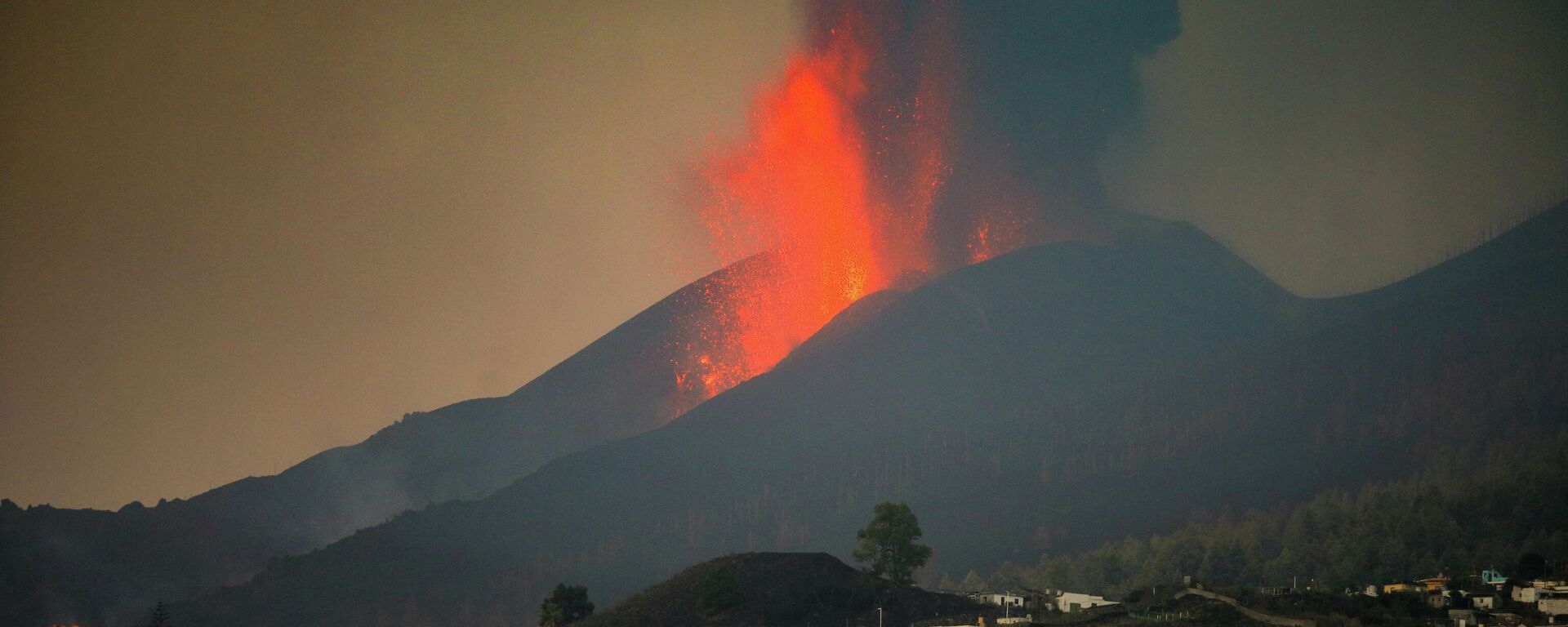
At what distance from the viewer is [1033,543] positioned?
16250 centimetres

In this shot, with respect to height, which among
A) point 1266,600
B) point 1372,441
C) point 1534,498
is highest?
point 1372,441

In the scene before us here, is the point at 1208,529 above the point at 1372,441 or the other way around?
A: the other way around

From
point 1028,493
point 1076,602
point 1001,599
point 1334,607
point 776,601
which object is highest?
point 1028,493

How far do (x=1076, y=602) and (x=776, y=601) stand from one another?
15.3 m

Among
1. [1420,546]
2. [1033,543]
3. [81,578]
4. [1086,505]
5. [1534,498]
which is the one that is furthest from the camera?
[81,578]

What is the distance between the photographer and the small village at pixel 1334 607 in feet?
196

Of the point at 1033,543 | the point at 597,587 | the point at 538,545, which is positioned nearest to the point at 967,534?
the point at 1033,543

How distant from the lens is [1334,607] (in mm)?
61875

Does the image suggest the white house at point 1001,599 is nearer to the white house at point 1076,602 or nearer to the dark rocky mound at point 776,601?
the white house at point 1076,602

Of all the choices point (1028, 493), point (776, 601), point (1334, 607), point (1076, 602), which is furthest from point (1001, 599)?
point (1028, 493)

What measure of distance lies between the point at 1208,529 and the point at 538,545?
81997 mm

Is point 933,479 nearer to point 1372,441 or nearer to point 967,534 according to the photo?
point 967,534

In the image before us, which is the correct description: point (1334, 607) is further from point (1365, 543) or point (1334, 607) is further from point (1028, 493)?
point (1028, 493)

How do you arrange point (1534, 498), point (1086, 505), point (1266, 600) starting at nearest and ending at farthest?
1. point (1266, 600)
2. point (1534, 498)
3. point (1086, 505)
